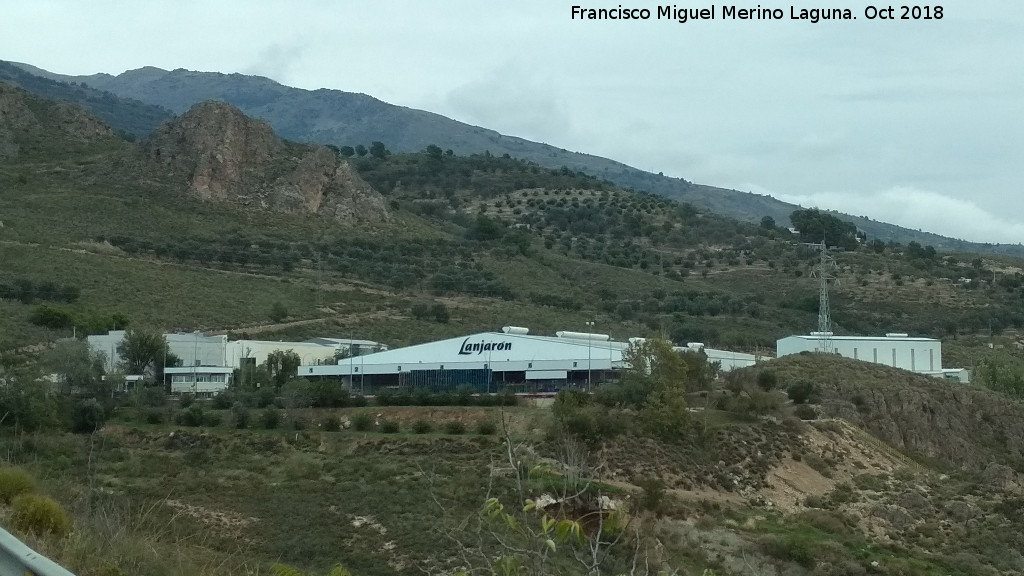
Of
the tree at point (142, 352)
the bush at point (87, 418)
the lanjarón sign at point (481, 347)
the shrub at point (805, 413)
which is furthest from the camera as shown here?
the tree at point (142, 352)

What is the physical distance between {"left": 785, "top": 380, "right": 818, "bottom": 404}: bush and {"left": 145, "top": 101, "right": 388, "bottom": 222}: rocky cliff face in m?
46.2

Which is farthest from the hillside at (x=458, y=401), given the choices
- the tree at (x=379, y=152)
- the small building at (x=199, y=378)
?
the tree at (x=379, y=152)

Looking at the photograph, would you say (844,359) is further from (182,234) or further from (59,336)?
(182,234)

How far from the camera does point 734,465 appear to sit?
35.4 metres

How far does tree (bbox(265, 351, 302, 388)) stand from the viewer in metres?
47.9

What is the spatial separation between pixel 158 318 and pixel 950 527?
1500 inches

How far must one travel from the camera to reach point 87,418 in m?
36.8

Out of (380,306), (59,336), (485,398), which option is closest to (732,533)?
(485,398)

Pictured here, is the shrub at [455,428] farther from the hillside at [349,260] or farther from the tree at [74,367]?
the hillside at [349,260]

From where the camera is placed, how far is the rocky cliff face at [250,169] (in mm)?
80250

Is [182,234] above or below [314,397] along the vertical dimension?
above

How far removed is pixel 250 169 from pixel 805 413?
5420 centimetres

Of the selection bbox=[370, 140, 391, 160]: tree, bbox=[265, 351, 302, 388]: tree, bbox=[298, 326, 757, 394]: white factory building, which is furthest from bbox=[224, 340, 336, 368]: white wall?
bbox=[370, 140, 391, 160]: tree

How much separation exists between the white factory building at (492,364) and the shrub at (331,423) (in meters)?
8.95
